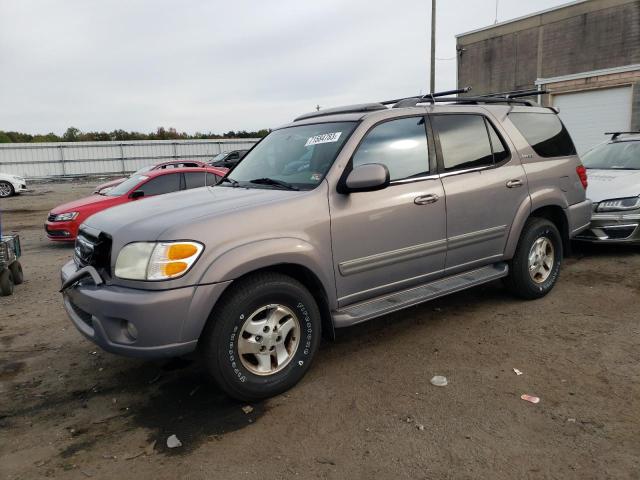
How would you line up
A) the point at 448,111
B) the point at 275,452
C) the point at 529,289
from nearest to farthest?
the point at 275,452
the point at 448,111
the point at 529,289

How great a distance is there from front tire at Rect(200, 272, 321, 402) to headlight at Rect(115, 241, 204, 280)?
1.10 ft

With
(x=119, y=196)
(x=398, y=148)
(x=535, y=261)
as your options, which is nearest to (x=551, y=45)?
(x=119, y=196)

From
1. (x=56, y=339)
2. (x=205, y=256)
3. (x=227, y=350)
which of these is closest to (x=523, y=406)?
(x=227, y=350)

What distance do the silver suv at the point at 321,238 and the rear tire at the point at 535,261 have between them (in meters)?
0.02

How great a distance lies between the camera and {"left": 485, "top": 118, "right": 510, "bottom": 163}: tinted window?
4578 millimetres

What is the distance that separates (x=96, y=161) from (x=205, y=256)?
Answer: 104 feet

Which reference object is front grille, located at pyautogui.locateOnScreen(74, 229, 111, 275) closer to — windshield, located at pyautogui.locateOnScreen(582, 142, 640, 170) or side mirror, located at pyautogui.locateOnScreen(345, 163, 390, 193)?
side mirror, located at pyautogui.locateOnScreen(345, 163, 390, 193)

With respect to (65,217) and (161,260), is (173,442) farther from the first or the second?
(65,217)

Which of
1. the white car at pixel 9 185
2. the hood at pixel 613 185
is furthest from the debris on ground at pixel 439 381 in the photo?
the white car at pixel 9 185

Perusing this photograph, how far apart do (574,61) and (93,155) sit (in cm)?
2718

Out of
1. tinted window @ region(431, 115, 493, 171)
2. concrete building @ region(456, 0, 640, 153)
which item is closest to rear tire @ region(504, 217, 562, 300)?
tinted window @ region(431, 115, 493, 171)

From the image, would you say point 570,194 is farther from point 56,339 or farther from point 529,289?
point 56,339

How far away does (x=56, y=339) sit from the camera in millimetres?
4590

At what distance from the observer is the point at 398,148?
3.92 metres
